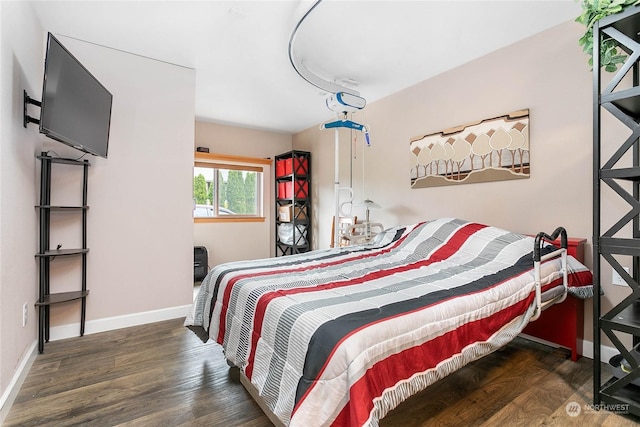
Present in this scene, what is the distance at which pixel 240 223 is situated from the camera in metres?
4.99

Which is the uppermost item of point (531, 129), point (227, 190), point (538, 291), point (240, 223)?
point (531, 129)

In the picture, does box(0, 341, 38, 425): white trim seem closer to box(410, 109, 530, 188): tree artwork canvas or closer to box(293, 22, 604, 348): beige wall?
box(293, 22, 604, 348): beige wall

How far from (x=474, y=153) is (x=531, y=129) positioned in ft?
1.46

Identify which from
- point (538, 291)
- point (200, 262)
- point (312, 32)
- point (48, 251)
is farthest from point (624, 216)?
point (200, 262)

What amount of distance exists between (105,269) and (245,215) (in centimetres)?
264

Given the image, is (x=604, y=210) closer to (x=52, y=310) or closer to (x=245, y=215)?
(x=52, y=310)

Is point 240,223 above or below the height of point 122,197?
below

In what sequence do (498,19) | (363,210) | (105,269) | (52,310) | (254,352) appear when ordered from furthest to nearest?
(363,210), (105,269), (52,310), (498,19), (254,352)

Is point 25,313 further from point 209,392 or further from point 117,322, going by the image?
point 209,392

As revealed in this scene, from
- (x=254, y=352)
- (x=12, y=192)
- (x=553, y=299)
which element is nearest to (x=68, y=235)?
(x=12, y=192)

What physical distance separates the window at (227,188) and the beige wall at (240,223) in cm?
12

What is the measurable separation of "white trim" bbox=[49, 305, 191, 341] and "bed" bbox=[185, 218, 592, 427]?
1070 millimetres

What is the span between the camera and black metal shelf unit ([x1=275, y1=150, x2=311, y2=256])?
475 cm

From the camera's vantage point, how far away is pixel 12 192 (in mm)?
1737
